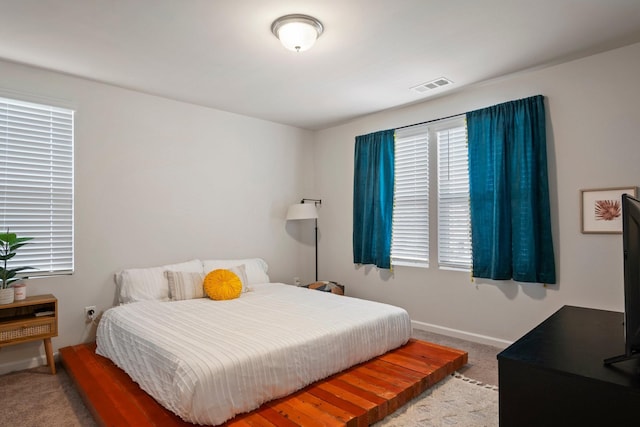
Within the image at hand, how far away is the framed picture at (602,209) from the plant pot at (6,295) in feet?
15.2

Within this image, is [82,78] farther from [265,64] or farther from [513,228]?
[513,228]

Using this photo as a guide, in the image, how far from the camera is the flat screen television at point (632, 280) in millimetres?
1181

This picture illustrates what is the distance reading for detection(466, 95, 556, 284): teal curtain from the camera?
3.18 m

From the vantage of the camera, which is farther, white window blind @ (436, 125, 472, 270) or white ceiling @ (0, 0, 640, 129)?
white window blind @ (436, 125, 472, 270)

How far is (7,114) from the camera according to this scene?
3.12 metres

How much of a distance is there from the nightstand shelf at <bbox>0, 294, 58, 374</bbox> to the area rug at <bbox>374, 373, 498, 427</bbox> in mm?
2687

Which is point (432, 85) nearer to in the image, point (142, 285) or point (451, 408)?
point (451, 408)

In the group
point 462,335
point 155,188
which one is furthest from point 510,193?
point 155,188

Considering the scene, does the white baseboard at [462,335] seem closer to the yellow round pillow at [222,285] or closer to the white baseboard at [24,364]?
the yellow round pillow at [222,285]

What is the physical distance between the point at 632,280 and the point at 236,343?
2.00 m

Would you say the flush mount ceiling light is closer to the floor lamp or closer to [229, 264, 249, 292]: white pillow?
[229, 264, 249, 292]: white pillow

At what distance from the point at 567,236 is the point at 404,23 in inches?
87.9

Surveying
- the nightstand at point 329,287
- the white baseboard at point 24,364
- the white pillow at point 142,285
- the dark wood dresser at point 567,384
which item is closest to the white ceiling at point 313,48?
the white pillow at point 142,285

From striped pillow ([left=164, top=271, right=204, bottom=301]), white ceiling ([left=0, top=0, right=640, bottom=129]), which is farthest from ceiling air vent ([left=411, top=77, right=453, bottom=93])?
striped pillow ([left=164, top=271, right=204, bottom=301])
